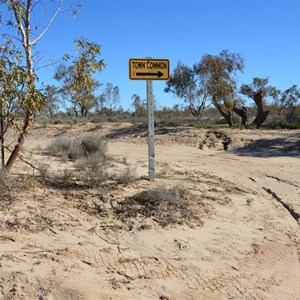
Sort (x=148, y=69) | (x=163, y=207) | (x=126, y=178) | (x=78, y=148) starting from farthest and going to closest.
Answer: (x=78, y=148) → (x=148, y=69) → (x=126, y=178) → (x=163, y=207)

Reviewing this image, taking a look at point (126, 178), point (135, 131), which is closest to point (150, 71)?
point (126, 178)

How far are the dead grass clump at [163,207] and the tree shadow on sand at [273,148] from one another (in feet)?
31.6

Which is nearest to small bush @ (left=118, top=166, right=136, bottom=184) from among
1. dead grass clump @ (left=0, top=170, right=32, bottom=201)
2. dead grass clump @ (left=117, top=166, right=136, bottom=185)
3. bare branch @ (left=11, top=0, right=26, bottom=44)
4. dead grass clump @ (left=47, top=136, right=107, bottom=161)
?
dead grass clump @ (left=117, top=166, right=136, bottom=185)

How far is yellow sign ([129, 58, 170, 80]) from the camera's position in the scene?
27.3 ft

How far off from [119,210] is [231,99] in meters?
20.7

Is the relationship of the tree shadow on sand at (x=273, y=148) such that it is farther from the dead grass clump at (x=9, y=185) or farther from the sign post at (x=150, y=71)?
the dead grass clump at (x=9, y=185)

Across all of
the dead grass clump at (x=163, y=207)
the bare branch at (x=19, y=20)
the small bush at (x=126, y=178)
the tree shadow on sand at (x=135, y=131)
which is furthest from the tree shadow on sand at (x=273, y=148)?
the bare branch at (x=19, y=20)

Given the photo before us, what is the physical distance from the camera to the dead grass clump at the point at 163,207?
6.46m

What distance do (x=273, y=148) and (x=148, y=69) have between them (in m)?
10.6

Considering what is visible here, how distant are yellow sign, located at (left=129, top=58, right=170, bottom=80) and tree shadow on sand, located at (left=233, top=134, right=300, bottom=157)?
8593 millimetres

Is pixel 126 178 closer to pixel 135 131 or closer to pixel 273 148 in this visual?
pixel 273 148

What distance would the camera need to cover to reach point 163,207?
680cm

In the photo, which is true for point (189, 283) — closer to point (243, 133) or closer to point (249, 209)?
point (249, 209)

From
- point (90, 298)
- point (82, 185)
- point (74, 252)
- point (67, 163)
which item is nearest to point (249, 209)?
point (82, 185)
